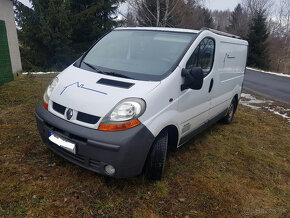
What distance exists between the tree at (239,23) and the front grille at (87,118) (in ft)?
155

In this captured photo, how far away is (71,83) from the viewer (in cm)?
279

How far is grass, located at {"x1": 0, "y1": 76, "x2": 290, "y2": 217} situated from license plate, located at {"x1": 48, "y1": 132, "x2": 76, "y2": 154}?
49cm

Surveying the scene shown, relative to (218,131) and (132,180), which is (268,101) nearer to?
(218,131)

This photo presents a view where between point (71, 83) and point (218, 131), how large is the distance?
345 cm

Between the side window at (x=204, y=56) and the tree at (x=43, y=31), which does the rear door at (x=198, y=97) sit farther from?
the tree at (x=43, y=31)

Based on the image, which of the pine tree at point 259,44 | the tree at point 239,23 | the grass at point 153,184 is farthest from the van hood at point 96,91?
the tree at point 239,23

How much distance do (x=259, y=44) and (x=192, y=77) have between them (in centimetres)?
3146

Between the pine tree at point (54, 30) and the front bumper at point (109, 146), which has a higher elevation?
the pine tree at point (54, 30)

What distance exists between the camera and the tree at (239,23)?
44.6 m

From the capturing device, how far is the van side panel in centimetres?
395

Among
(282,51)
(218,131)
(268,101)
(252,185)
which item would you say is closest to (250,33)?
(282,51)

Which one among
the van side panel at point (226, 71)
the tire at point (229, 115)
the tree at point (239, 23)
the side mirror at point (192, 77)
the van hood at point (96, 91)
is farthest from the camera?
the tree at point (239, 23)

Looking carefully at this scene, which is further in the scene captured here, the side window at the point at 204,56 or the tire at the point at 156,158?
the side window at the point at 204,56

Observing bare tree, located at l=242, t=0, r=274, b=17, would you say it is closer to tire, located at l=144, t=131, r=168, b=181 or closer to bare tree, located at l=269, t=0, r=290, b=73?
bare tree, located at l=269, t=0, r=290, b=73
